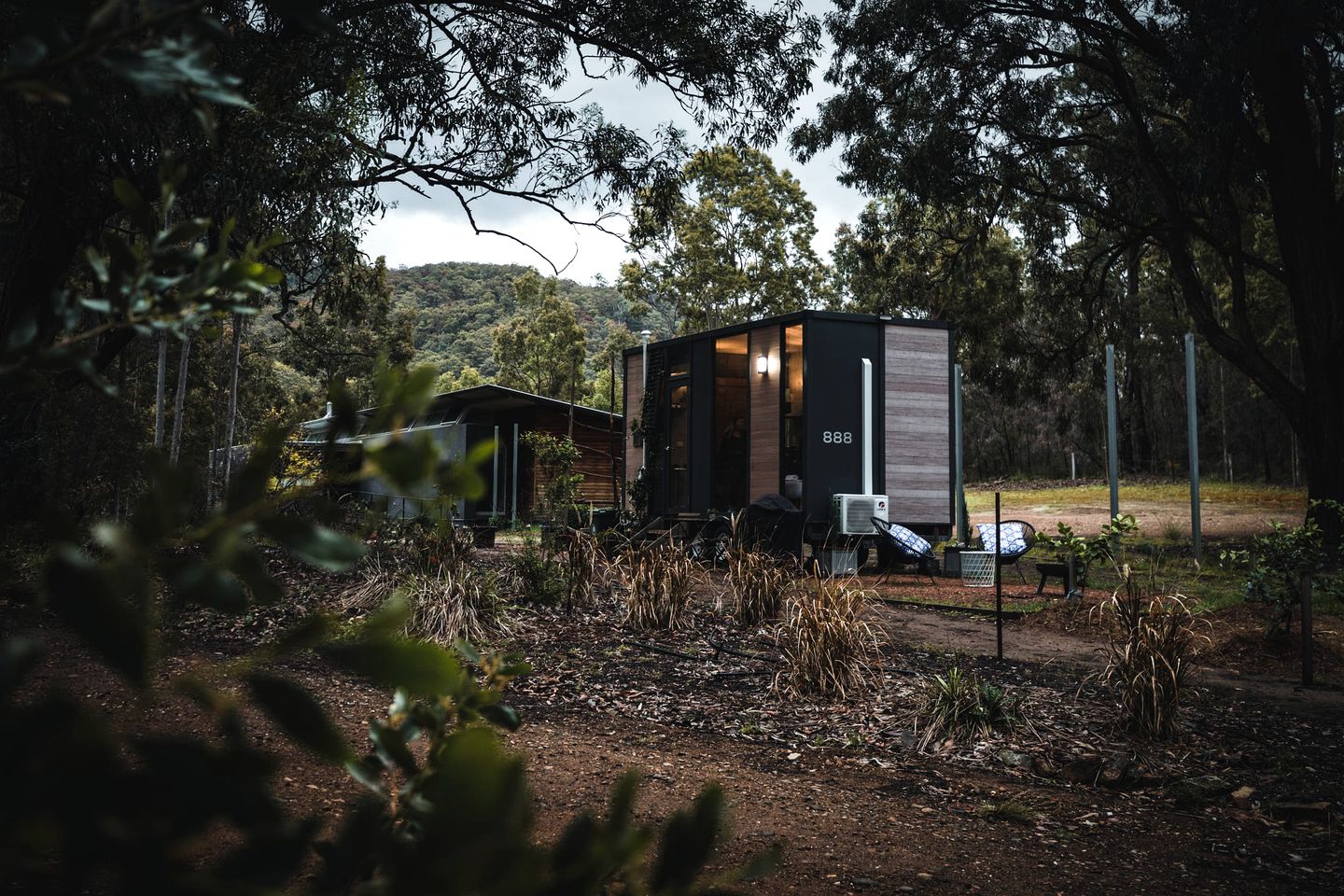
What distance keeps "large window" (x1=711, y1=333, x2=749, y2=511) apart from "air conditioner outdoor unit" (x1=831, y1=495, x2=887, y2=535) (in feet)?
5.96

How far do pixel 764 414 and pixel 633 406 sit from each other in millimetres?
3150

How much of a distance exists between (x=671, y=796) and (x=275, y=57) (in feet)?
16.1

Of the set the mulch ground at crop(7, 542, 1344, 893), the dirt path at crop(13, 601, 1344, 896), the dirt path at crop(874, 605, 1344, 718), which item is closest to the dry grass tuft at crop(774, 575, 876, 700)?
the mulch ground at crop(7, 542, 1344, 893)

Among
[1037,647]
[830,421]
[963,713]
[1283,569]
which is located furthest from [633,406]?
[963,713]

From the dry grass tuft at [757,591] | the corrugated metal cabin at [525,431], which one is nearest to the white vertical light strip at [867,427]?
the dry grass tuft at [757,591]

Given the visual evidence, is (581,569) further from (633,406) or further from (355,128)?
(633,406)

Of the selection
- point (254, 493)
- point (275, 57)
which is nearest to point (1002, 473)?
point (275, 57)

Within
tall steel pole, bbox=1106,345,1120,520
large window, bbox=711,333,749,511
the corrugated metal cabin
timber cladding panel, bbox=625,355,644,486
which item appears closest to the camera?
tall steel pole, bbox=1106,345,1120,520

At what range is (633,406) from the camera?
1419cm

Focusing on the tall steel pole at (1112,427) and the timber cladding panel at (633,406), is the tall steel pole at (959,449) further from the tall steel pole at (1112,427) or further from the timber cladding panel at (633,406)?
the timber cladding panel at (633,406)

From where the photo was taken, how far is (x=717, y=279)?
2838cm

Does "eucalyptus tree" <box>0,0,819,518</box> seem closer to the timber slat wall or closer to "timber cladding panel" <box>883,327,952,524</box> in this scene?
"timber cladding panel" <box>883,327,952,524</box>

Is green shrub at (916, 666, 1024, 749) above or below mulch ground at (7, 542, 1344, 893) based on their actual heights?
above

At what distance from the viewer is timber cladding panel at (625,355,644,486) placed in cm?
1386
